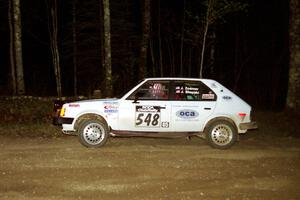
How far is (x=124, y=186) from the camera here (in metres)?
7.69

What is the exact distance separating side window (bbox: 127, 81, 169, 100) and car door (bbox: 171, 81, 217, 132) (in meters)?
0.20

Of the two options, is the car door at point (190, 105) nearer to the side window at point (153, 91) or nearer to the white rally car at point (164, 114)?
the white rally car at point (164, 114)

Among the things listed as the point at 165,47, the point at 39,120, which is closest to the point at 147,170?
the point at 39,120

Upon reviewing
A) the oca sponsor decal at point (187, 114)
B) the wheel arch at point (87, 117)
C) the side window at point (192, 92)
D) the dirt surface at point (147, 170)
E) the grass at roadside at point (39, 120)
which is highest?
the side window at point (192, 92)

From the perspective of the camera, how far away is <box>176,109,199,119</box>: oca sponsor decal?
11.2 meters

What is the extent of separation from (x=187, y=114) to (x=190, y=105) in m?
0.23

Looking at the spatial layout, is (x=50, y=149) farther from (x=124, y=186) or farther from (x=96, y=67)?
(x=96, y=67)

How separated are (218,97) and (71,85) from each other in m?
24.7

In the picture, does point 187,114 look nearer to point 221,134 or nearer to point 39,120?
point 221,134

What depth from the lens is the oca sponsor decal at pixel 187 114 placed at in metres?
11.2

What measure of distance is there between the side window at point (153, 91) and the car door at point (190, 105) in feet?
0.65

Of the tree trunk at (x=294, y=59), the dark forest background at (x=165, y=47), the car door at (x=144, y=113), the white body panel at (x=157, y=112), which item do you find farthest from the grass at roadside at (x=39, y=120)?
the dark forest background at (x=165, y=47)

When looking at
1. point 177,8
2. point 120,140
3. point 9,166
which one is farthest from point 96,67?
point 9,166

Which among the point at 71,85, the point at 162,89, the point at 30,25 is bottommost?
the point at 71,85
